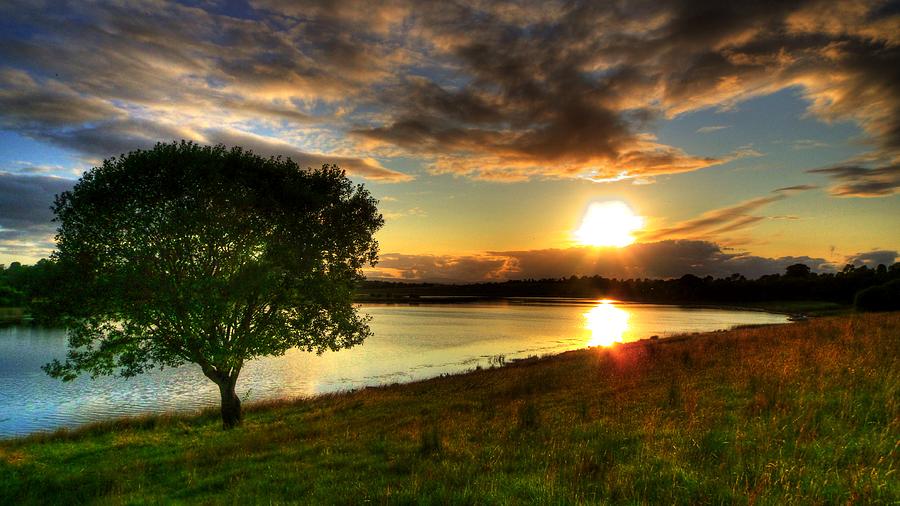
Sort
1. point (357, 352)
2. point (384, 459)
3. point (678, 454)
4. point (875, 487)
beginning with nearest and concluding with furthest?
point (875, 487) → point (678, 454) → point (384, 459) → point (357, 352)

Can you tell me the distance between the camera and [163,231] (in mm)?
25062

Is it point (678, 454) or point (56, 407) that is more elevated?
point (678, 454)

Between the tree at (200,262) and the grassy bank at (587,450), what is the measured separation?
16.7 feet

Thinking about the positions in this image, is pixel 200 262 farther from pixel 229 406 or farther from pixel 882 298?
pixel 882 298

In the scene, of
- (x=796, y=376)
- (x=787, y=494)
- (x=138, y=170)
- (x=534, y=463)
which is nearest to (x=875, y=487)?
(x=787, y=494)

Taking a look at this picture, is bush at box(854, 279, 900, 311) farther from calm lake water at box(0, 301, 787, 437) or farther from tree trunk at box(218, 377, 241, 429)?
tree trunk at box(218, 377, 241, 429)

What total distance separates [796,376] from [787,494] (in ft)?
32.9

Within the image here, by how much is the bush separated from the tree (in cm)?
9661

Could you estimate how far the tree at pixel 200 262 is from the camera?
81.0 ft

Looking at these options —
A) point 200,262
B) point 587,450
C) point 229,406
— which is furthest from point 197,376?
point 587,450

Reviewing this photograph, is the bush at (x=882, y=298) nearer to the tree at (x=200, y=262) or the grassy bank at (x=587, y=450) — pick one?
the grassy bank at (x=587, y=450)

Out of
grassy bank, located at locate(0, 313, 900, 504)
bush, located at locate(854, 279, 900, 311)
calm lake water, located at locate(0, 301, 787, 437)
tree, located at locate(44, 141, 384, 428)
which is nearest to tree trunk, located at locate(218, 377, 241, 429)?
tree, located at locate(44, 141, 384, 428)

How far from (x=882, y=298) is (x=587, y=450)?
102845 mm

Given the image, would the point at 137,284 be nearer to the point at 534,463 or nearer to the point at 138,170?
the point at 138,170
